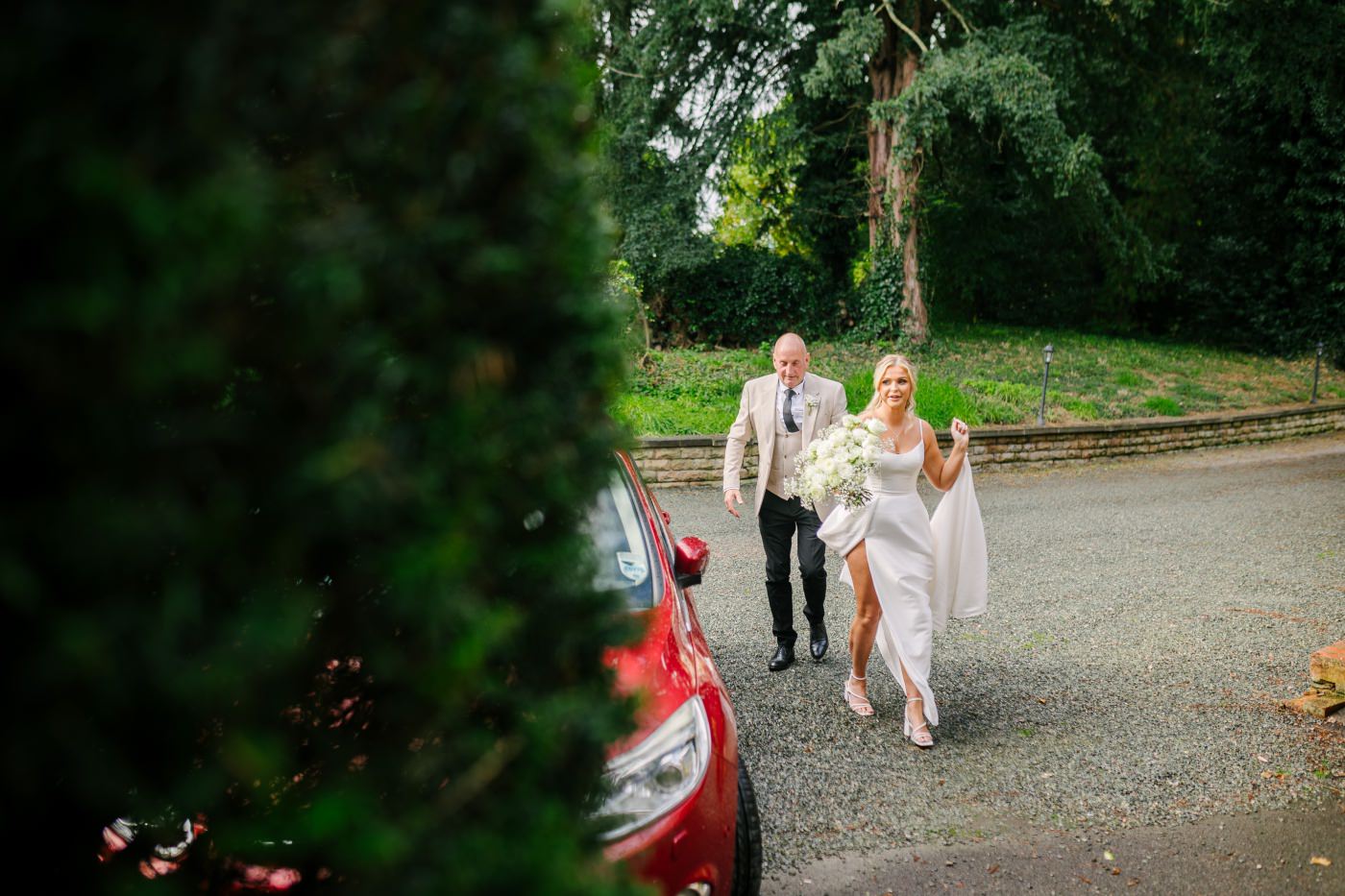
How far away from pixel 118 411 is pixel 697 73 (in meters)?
18.8

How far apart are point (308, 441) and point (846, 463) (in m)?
3.86

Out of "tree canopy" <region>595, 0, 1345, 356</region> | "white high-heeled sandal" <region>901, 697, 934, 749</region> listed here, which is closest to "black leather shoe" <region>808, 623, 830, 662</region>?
"white high-heeled sandal" <region>901, 697, 934, 749</region>

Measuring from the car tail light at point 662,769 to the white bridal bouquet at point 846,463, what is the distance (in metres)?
2.21

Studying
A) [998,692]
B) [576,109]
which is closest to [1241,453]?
[998,692]

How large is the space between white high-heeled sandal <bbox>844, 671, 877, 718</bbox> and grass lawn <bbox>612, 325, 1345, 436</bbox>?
637cm

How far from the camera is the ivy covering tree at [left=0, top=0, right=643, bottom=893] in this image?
80cm

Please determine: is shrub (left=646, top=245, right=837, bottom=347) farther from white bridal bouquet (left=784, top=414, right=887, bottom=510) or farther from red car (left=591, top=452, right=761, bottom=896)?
red car (left=591, top=452, right=761, bottom=896)

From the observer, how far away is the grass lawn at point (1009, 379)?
13586mm

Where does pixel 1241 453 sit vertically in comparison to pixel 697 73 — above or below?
below

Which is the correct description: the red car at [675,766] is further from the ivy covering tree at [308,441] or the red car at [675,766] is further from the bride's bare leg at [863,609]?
the bride's bare leg at [863,609]

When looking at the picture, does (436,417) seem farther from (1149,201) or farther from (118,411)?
(1149,201)

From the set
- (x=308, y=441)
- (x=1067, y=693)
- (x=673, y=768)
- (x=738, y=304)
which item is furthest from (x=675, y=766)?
(x=738, y=304)

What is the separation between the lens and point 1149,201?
25734 mm

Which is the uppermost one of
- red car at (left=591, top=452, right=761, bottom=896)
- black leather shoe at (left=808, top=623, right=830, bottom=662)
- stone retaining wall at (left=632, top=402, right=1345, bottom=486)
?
red car at (left=591, top=452, right=761, bottom=896)
